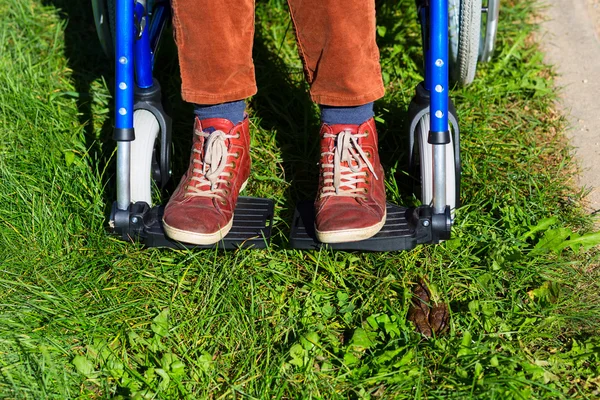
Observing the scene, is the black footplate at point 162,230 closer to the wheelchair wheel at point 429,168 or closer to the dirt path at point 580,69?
the wheelchair wheel at point 429,168

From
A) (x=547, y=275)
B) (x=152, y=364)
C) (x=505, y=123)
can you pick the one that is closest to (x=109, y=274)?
(x=152, y=364)

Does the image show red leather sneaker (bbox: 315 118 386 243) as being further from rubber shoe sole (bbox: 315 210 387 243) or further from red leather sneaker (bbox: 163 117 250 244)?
red leather sneaker (bbox: 163 117 250 244)

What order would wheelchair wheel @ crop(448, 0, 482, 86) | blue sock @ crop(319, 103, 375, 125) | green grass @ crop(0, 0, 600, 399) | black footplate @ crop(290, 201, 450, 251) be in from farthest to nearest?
wheelchair wheel @ crop(448, 0, 482, 86)
blue sock @ crop(319, 103, 375, 125)
black footplate @ crop(290, 201, 450, 251)
green grass @ crop(0, 0, 600, 399)

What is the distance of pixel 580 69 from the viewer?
8.02 ft

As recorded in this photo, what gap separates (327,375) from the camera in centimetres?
157

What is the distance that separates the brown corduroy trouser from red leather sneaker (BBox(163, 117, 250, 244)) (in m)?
0.11

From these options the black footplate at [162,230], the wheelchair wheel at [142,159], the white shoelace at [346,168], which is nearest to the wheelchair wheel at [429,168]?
the white shoelace at [346,168]

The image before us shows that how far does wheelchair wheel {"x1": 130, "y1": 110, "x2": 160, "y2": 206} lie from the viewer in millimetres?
1792

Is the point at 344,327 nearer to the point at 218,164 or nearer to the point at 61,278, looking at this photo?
the point at 218,164

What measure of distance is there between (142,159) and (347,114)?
507 mm

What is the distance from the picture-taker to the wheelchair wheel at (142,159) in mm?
1792

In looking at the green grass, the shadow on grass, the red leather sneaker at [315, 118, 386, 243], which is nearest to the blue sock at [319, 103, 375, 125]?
the red leather sneaker at [315, 118, 386, 243]

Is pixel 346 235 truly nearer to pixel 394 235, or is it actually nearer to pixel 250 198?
pixel 394 235

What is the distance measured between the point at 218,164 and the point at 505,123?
95cm
